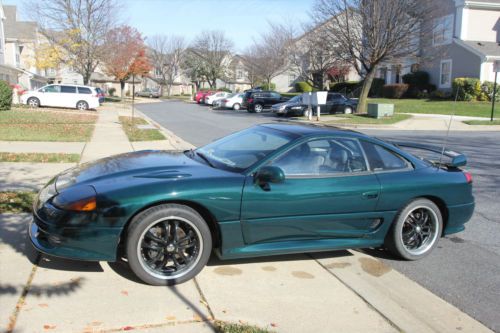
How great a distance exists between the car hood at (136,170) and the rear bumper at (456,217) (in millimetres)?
2587

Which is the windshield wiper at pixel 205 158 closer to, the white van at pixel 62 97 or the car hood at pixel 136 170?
the car hood at pixel 136 170

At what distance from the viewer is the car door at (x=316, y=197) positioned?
430 centimetres

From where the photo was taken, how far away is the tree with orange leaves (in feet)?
158

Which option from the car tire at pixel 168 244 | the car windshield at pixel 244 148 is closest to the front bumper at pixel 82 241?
the car tire at pixel 168 244

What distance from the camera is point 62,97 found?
30281mm

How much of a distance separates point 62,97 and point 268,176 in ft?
95.6

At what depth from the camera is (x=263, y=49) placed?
54344mm

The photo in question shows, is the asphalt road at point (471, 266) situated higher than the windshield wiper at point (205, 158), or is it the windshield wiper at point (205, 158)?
the windshield wiper at point (205, 158)

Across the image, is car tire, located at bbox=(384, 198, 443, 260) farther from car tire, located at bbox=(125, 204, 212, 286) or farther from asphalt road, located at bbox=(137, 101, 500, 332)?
car tire, located at bbox=(125, 204, 212, 286)

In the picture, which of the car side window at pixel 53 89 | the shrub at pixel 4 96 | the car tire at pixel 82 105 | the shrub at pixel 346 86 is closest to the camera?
the shrub at pixel 4 96

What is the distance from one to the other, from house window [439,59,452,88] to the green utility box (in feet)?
38.6

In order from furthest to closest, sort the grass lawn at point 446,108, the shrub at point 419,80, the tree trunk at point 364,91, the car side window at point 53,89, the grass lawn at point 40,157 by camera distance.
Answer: the shrub at point 419,80, the car side window at point 53,89, the grass lawn at point 446,108, the tree trunk at point 364,91, the grass lawn at point 40,157

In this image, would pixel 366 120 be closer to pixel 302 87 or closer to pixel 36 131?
pixel 36 131

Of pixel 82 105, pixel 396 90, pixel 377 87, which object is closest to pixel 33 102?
pixel 82 105
